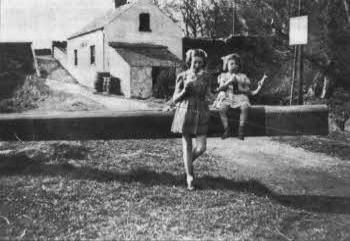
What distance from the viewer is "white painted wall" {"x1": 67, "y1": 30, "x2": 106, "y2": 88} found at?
3397cm

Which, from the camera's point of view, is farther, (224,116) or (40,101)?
(40,101)

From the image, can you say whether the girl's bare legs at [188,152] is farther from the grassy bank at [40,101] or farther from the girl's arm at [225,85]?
the grassy bank at [40,101]

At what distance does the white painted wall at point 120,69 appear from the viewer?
99.6 ft

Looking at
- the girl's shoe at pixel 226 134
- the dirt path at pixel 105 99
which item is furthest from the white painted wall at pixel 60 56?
the girl's shoe at pixel 226 134

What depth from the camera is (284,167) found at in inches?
350

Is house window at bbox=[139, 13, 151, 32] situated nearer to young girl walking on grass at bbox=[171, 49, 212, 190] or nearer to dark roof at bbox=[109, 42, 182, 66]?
dark roof at bbox=[109, 42, 182, 66]

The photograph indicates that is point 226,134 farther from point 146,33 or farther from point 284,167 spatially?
point 146,33

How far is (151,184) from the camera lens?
6875mm

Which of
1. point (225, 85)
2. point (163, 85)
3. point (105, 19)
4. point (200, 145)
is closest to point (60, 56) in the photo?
point (105, 19)

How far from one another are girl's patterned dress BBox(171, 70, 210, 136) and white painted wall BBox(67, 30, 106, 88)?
2794 centimetres

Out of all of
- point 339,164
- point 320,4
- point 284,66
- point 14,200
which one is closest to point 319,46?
point 320,4

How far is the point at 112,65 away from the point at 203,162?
2450 centimetres

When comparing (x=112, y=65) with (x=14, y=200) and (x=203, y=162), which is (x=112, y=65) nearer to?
(x=203, y=162)

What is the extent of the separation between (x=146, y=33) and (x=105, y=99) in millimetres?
8338
